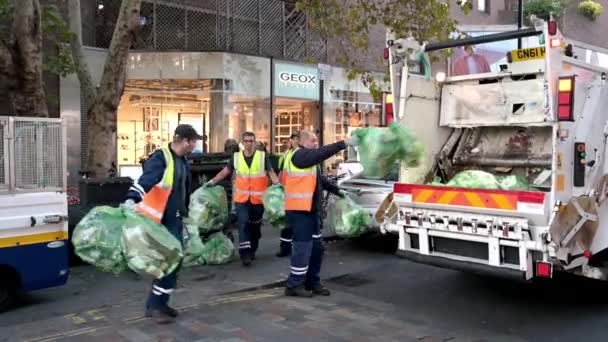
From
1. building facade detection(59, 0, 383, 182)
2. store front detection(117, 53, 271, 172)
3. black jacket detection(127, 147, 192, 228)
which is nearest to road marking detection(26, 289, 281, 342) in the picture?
black jacket detection(127, 147, 192, 228)

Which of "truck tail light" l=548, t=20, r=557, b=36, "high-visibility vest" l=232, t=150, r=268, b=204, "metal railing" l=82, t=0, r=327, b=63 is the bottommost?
"high-visibility vest" l=232, t=150, r=268, b=204

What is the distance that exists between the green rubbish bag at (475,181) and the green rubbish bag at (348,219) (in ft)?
5.32

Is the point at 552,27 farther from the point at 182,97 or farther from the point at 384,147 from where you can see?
the point at 182,97

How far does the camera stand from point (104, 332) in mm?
4953

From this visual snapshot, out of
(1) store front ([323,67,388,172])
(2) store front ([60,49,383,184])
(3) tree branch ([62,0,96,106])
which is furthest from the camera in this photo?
(1) store front ([323,67,388,172])

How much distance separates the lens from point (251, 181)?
310 inches

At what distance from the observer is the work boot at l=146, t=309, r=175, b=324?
519 cm

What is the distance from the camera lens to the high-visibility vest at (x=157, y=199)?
5.06m

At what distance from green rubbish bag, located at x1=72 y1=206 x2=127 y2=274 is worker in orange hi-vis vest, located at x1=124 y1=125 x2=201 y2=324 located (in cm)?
23

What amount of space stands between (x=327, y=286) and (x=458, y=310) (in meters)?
1.47

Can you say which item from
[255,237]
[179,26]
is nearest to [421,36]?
[255,237]

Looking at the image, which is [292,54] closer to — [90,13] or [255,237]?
[90,13]

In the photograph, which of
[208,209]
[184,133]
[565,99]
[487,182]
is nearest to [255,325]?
[184,133]

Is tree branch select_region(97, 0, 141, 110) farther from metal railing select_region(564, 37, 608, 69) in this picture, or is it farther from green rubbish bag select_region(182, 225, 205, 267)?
metal railing select_region(564, 37, 608, 69)
